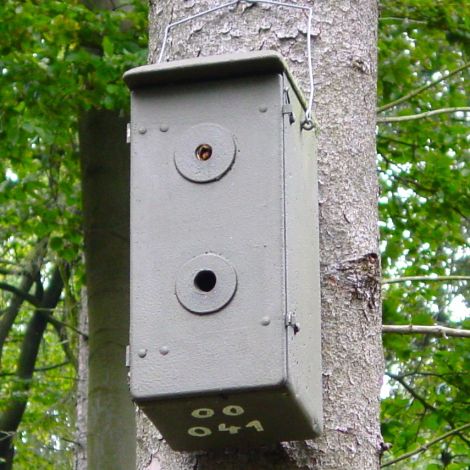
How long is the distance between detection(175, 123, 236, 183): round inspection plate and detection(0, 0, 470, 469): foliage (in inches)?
154

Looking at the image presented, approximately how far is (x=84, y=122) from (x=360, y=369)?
5.19 metres

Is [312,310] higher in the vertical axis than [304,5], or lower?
lower

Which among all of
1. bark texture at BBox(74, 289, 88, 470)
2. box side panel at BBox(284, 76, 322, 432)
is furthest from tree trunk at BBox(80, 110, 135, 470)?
box side panel at BBox(284, 76, 322, 432)

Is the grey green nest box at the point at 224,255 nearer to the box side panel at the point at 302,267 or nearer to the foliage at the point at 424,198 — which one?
the box side panel at the point at 302,267

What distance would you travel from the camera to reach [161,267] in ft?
8.53

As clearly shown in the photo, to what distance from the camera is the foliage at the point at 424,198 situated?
729 cm

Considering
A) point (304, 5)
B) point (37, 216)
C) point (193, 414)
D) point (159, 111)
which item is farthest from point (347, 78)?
point (37, 216)

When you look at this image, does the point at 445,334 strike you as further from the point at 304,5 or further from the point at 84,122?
the point at 84,122

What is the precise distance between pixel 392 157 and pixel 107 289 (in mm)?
2150

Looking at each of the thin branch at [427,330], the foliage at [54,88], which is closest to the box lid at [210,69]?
the thin branch at [427,330]

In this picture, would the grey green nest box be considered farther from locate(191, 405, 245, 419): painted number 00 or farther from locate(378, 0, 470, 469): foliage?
locate(378, 0, 470, 469): foliage

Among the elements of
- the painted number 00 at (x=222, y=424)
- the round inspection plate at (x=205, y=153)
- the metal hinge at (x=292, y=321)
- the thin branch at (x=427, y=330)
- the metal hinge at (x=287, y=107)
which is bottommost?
the painted number 00 at (x=222, y=424)

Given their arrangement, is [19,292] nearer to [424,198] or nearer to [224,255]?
[424,198]

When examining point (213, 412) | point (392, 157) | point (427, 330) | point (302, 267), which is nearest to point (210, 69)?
point (302, 267)
